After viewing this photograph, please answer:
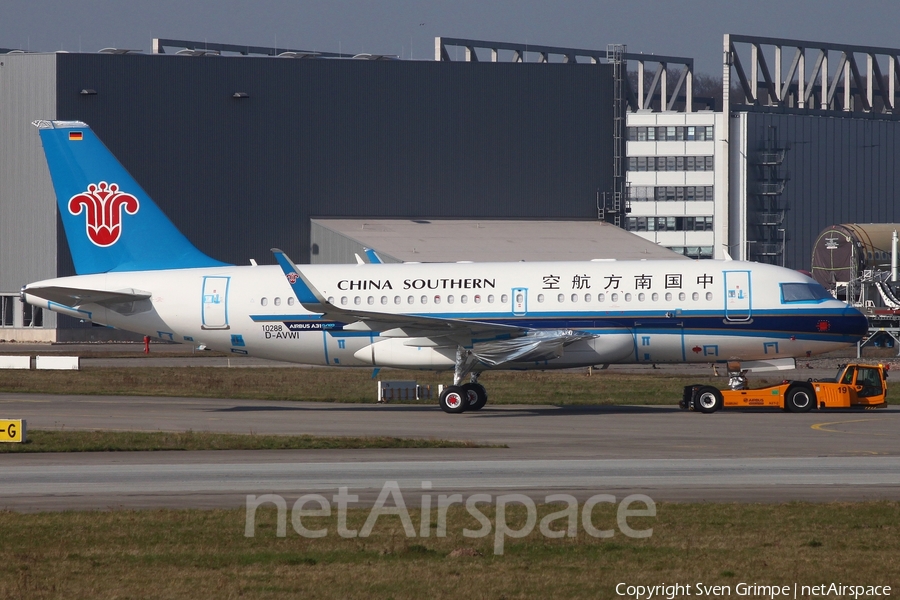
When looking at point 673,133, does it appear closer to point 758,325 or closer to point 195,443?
point 758,325

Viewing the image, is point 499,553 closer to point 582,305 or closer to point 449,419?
point 449,419

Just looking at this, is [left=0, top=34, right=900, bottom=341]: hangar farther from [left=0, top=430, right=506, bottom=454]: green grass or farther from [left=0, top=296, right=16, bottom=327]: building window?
[left=0, top=430, right=506, bottom=454]: green grass

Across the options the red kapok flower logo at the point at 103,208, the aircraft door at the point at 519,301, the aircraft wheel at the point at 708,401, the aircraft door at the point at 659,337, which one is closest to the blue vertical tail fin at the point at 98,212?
the red kapok flower logo at the point at 103,208

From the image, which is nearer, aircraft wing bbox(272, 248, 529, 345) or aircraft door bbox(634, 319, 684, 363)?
aircraft wing bbox(272, 248, 529, 345)

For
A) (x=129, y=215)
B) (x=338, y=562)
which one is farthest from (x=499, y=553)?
(x=129, y=215)

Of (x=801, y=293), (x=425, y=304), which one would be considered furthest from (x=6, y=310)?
(x=801, y=293)

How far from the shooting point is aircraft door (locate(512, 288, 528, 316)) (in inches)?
1384

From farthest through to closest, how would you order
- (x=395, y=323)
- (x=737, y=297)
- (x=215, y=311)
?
(x=215, y=311)
(x=737, y=297)
(x=395, y=323)

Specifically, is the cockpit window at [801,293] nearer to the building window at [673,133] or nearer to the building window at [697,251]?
the building window at [697,251]

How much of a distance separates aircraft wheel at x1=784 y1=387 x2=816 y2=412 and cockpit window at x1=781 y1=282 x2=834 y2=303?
272 centimetres

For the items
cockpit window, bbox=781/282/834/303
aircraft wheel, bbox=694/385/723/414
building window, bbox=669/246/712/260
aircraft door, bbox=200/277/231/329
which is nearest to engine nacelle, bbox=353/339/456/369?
aircraft door, bbox=200/277/231/329

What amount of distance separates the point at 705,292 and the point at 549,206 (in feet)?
176

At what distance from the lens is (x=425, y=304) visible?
36000 millimetres

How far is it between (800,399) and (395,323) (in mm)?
11831
